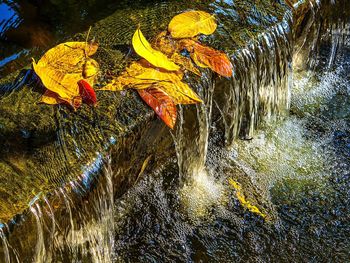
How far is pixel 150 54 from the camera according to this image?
3070 mm

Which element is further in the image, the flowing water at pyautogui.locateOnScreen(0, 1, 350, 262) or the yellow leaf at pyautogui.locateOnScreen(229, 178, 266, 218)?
the yellow leaf at pyautogui.locateOnScreen(229, 178, 266, 218)

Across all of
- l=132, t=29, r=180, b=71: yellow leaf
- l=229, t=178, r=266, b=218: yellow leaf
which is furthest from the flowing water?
l=132, t=29, r=180, b=71: yellow leaf

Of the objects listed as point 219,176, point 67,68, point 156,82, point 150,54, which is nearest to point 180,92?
point 156,82

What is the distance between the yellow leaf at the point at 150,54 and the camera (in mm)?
3025

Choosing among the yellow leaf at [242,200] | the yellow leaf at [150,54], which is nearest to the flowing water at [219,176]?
the yellow leaf at [242,200]

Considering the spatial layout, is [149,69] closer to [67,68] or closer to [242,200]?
[67,68]

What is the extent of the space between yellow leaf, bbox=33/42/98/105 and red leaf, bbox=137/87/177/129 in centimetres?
36

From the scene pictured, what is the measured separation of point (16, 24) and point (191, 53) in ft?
5.53

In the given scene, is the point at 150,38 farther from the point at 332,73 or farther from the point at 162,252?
the point at 332,73

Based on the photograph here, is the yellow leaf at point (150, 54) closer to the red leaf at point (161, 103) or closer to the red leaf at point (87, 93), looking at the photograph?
the red leaf at point (161, 103)

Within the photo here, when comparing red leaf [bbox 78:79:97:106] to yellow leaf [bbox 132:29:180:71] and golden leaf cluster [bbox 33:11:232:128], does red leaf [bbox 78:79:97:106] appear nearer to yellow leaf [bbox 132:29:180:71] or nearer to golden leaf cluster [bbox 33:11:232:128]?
→ golden leaf cluster [bbox 33:11:232:128]

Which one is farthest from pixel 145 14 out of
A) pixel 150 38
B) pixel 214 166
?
pixel 214 166

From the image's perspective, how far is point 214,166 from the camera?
140 inches

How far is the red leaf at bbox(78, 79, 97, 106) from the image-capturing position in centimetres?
277
